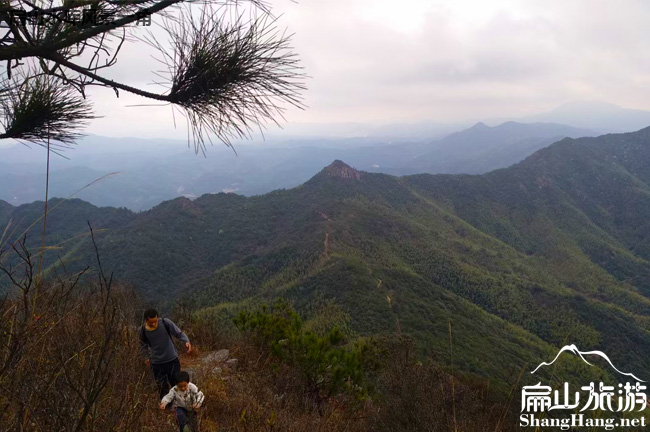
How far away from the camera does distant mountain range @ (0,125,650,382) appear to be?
3525 centimetres

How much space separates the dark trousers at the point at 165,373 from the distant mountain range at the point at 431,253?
14397 millimetres

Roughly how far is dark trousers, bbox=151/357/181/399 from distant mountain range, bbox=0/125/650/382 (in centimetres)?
→ 1440

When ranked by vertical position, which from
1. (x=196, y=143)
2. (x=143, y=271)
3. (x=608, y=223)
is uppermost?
(x=196, y=143)

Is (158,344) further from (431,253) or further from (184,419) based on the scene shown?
(431,253)

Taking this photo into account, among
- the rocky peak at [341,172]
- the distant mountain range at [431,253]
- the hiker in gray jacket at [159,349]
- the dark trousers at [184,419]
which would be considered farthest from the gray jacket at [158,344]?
the rocky peak at [341,172]

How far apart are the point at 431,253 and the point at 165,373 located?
174 feet

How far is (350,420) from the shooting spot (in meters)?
4.88

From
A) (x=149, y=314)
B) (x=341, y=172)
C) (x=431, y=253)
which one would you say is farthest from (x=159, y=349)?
(x=341, y=172)

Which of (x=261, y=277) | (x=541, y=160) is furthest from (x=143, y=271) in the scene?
(x=541, y=160)

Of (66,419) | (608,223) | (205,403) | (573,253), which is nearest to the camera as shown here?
(66,419)

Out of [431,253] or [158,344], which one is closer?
[158,344]

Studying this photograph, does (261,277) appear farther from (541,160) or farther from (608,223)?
(541,160)

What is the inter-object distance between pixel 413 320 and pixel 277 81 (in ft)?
105

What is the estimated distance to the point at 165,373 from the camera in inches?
163
